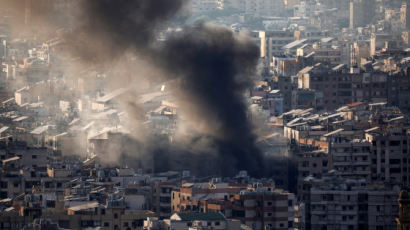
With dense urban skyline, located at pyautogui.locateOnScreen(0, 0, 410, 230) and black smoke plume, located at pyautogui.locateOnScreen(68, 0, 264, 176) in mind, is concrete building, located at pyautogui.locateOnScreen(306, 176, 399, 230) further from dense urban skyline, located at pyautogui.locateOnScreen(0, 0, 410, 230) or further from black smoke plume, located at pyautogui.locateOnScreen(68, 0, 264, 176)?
black smoke plume, located at pyautogui.locateOnScreen(68, 0, 264, 176)

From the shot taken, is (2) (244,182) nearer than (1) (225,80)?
Yes

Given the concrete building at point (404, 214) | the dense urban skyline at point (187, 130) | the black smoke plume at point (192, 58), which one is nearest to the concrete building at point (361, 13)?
the dense urban skyline at point (187, 130)

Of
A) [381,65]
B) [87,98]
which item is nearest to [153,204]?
[87,98]

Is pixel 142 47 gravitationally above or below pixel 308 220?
above

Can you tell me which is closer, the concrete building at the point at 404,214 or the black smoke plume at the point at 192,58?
the concrete building at the point at 404,214

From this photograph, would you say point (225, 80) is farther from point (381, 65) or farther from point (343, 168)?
point (381, 65)

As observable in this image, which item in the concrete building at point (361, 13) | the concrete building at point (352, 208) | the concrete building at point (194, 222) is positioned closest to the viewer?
the concrete building at point (194, 222)

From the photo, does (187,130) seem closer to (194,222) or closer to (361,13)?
(194,222)

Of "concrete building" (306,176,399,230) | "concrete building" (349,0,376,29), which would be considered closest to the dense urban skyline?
"concrete building" (306,176,399,230)

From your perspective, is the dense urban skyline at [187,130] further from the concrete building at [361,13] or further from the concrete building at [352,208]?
the concrete building at [361,13]
